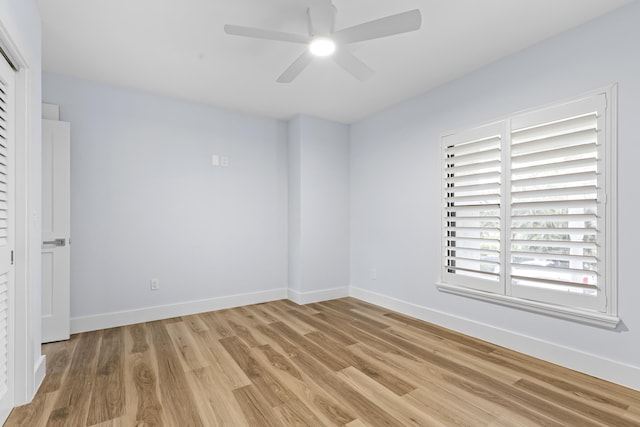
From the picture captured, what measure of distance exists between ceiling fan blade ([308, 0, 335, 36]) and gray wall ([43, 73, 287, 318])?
2308mm

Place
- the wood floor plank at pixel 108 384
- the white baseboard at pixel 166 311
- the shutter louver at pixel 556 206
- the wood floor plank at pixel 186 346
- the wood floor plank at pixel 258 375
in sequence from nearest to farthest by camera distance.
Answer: the wood floor plank at pixel 108 384 → the wood floor plank at pixel 258 375 → the shutter louver at pixel 556 206 → the wood floor plank at pixel 186 346 → the white baseboard at pixel 166 311

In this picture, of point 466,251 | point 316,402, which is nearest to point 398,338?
point 466,251

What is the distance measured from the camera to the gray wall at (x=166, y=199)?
3.12 metres

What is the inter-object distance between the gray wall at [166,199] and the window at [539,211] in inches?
91.8

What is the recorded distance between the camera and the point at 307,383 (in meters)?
2.15

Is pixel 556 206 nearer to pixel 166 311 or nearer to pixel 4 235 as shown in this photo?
pixel 4 235

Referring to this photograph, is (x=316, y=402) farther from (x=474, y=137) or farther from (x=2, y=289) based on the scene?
(x=474, y=137)

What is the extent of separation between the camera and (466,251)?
3029 mm

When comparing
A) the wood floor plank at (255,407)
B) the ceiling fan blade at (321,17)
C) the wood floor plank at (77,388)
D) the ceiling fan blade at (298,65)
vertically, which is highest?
the ceiling fan blade at (321,17)

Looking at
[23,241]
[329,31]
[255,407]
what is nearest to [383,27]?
[329,31]

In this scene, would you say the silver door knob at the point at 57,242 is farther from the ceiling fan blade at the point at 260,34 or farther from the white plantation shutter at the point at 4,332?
the ceiling fan blade at the point at 260,34

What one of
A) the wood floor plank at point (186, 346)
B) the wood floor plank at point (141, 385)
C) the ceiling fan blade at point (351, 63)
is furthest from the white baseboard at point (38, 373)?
the ceiling fan blade at point (351, 63)

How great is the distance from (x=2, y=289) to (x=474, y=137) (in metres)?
3.60

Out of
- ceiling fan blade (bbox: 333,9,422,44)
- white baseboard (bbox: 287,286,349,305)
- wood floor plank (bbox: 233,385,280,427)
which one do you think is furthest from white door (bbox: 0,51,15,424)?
white baseboard (bbox: 287,286,349,305)
